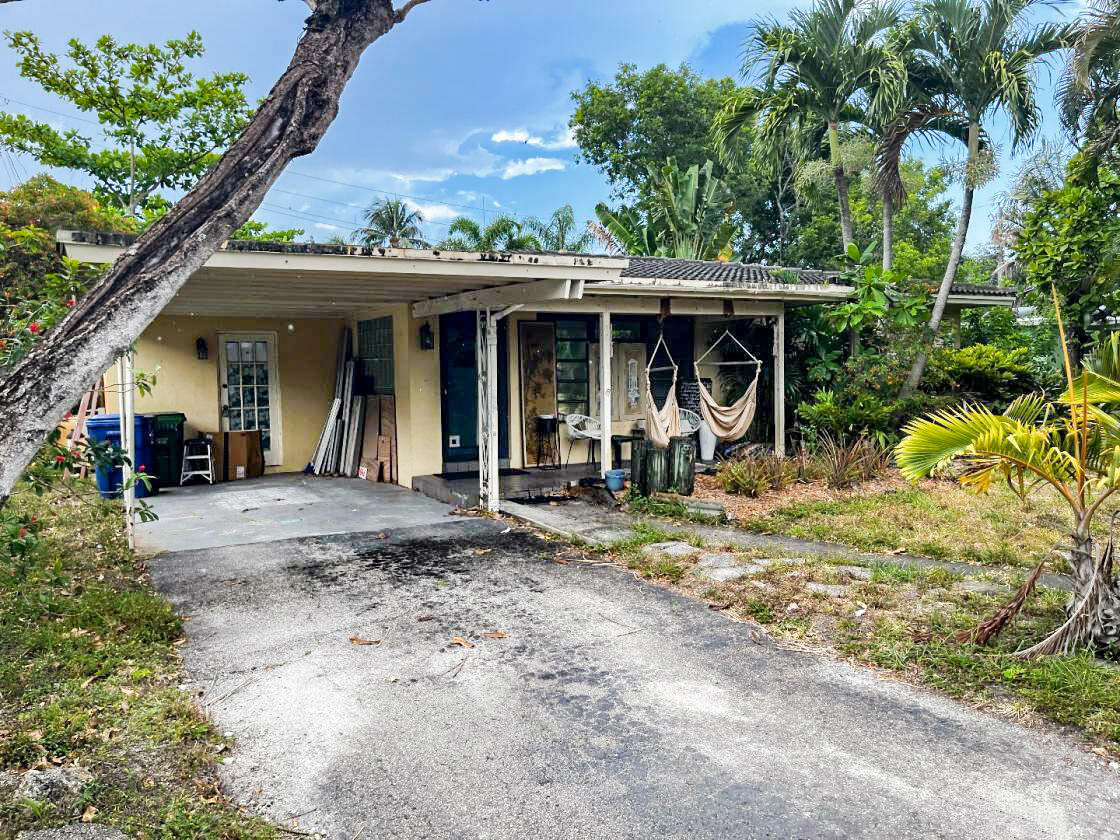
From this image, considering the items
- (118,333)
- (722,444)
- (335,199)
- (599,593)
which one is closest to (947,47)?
(722,444)

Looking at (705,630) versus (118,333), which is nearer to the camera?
(118,333)

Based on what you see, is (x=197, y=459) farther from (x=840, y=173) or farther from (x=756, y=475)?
(x=840, y=173)

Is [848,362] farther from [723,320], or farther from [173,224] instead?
[173,224]

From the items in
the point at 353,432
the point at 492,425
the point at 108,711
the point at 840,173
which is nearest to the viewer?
the point at 108,711

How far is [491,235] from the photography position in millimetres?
26188

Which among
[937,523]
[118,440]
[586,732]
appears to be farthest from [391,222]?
[586,732]

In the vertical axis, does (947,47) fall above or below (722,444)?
above

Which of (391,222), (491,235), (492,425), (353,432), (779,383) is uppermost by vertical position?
(391,222)

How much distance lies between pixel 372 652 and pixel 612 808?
203cm

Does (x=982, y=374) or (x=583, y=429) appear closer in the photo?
(x=583, y=429)

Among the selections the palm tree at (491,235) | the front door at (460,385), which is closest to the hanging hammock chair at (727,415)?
the front door at (460,385)

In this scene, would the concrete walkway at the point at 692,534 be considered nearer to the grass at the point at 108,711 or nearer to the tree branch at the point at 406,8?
the grass at the point at 108,711

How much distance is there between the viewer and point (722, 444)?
444 inches

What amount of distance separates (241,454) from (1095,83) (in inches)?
474
